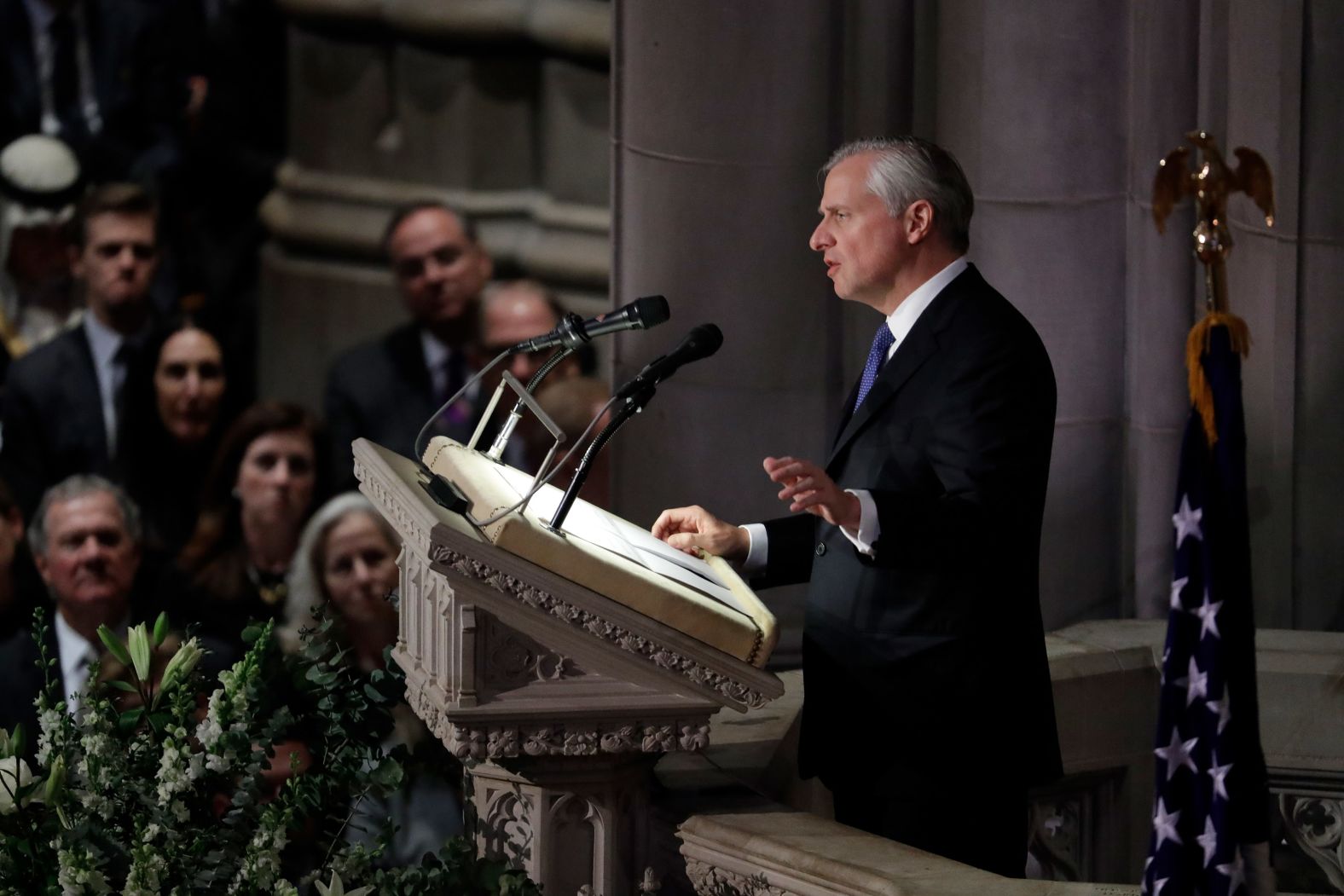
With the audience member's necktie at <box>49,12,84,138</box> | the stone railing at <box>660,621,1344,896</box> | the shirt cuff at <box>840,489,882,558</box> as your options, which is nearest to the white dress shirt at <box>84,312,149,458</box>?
the audience member's necktie at <box>49,12,84,138</box>

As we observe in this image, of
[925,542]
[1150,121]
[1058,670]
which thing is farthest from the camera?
[1150,121]

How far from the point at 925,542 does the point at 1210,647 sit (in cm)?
52

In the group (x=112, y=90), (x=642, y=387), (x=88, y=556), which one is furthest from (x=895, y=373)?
(x=112, y=90)

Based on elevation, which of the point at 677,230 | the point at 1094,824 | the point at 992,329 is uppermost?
the point at 677,230

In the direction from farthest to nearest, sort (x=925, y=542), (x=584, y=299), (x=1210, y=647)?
(x=584, y=299)
(x=925, y=542)
(x=1210, y=647)

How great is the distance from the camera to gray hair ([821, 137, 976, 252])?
290 centimetres

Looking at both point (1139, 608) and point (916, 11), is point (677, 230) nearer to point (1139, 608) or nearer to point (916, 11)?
point (916, 11)

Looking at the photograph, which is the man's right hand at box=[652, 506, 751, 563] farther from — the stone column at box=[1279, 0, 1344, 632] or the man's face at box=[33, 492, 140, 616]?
the man's face at box=[33, 492, 140, 616]

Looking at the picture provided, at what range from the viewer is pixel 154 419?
6105 millimetres

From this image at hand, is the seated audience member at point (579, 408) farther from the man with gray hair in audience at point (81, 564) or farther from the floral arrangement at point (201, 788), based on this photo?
the floral arrangement at point (201, 788)

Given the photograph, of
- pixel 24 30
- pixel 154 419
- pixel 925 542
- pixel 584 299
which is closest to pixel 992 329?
pixel 925 542

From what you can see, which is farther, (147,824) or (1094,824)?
(1094,824)

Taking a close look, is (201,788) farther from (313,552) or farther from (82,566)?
(82,566)

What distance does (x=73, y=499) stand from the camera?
599 centimetres
